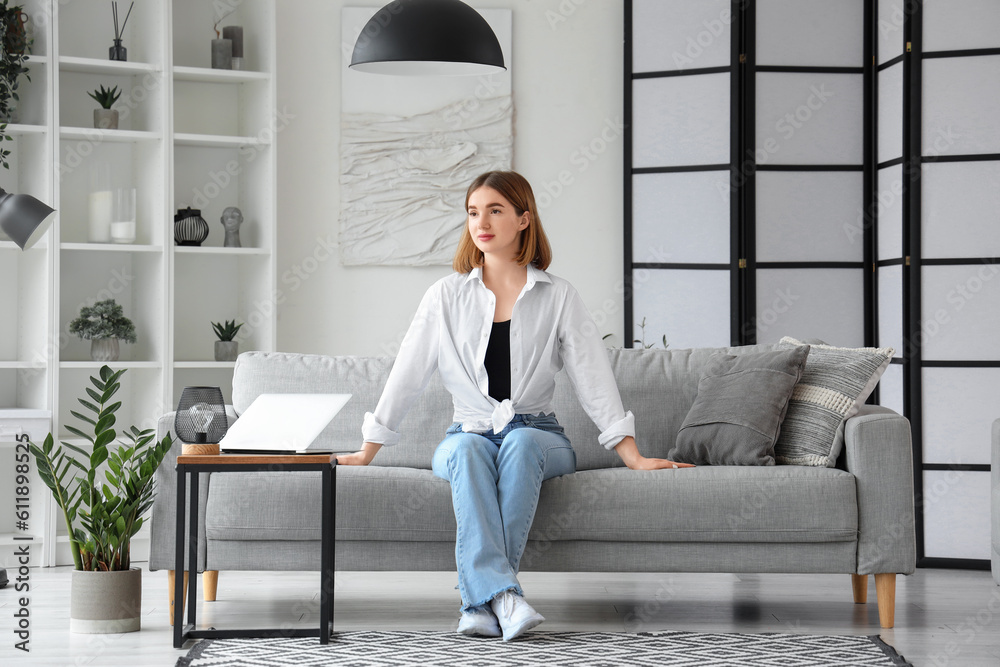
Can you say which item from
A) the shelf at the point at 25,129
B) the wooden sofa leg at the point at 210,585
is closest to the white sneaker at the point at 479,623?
the wooden sofa leg at the point at 210,585

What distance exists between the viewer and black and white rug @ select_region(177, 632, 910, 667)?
8.00 feet

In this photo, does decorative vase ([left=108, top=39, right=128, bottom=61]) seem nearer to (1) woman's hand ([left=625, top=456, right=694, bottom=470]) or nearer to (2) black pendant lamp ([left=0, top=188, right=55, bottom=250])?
(2) black pendant lamp ([left=0, top=188, right=55, bottom=250])

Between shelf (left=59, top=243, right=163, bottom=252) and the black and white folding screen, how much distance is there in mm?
2060

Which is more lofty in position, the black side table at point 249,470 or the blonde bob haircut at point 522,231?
the blonde bob haircut at point 522,231

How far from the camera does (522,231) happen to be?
10.0ft

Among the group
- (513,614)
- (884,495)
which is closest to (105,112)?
(513,614)

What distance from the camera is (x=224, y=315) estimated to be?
15.3 ft

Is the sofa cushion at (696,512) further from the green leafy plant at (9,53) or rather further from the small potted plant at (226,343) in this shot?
the green leafy plant at (9,53)

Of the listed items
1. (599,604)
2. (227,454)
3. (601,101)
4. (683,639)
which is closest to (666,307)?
(601,101)

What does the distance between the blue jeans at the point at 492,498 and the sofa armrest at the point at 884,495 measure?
0.84 metres

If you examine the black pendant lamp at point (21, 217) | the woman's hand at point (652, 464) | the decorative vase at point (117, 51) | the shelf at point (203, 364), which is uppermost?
the decorative vase at point (117, 51)

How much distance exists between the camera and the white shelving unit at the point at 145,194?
411 cm

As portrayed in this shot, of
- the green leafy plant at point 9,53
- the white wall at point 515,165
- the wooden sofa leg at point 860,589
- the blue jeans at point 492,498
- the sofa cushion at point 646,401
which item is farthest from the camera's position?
the white wall at point 515,165

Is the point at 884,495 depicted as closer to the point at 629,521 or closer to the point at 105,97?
the point at 629,521
